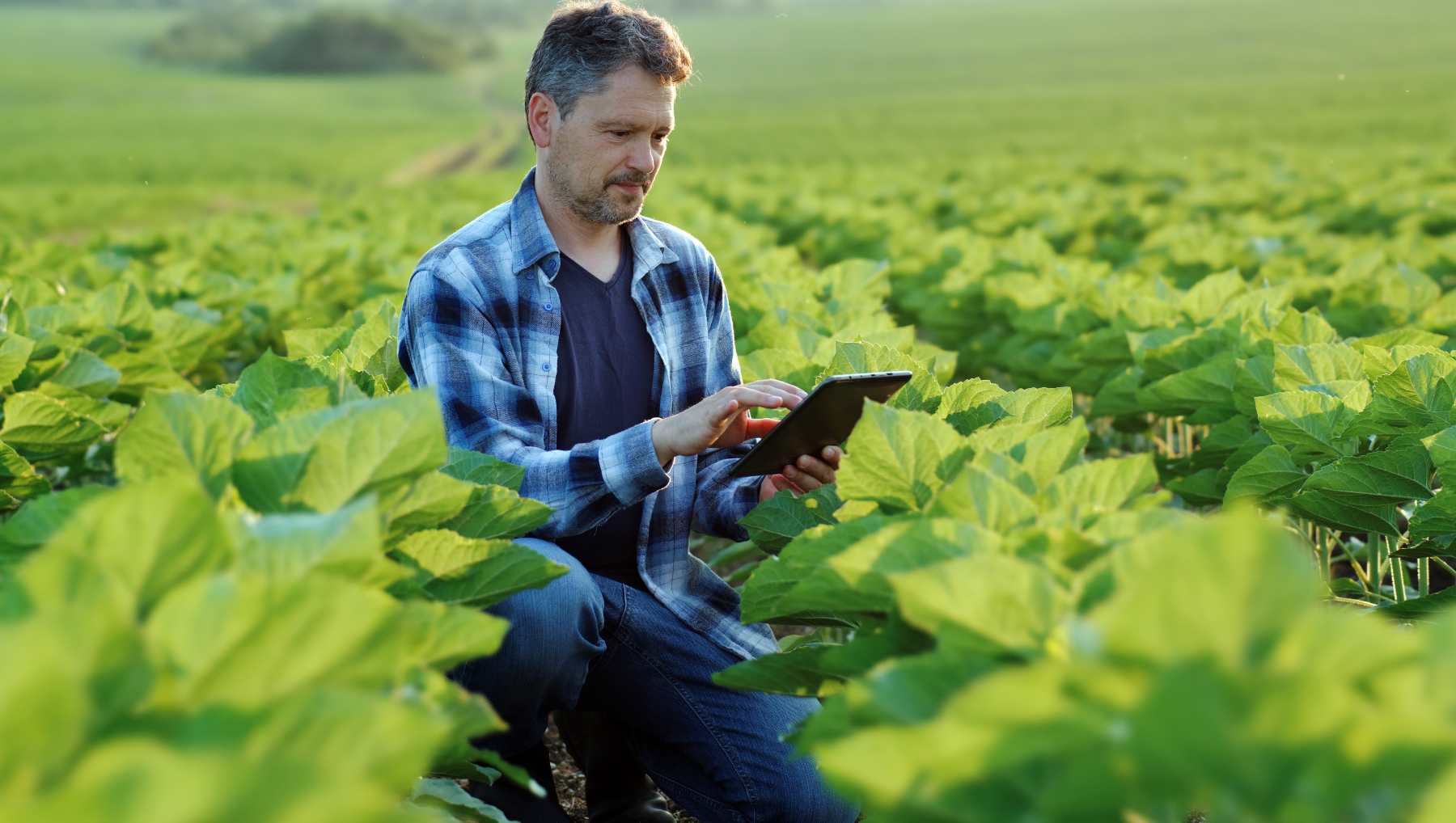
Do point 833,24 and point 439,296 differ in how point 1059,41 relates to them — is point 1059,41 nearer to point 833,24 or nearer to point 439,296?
point 833,24

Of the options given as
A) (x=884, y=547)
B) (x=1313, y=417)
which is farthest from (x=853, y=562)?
(x=1313, y=417)

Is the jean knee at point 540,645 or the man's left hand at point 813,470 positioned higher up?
the man's left hand at point 813,470

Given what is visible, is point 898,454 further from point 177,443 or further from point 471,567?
point 177,443

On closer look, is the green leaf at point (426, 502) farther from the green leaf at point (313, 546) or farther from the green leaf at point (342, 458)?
the green leaf at point (313, 546)

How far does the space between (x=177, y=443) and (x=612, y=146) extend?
155 cm

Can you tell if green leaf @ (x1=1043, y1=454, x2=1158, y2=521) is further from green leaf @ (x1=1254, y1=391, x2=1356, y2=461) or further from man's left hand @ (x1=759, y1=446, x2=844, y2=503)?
green leaf @ (x1=1254, y1=391, x2=1356, y2=461)

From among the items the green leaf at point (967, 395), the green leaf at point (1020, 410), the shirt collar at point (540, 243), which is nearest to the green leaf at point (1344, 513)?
the green leaf at point (1020, 410)

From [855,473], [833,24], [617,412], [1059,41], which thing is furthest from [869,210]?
[833,24]

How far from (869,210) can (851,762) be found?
36.2 feet

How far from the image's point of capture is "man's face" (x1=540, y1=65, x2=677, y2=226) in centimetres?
293

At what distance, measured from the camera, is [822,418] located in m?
2.39

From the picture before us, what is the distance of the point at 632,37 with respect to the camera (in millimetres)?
2898

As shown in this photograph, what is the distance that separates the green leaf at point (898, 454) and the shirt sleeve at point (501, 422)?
74 centimetres

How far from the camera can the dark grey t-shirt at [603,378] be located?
297cm
